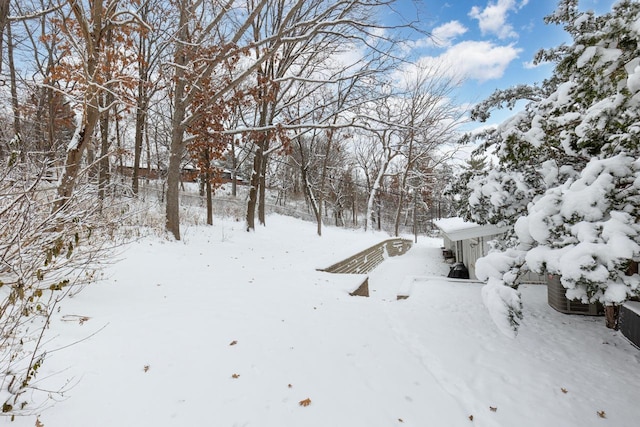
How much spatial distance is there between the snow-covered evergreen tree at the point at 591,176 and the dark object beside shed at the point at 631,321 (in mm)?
1628

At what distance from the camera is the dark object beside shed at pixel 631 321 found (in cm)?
404

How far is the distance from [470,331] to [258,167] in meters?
10.4

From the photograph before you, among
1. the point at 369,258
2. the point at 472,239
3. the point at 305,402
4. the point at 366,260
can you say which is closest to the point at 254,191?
the point at 366,260

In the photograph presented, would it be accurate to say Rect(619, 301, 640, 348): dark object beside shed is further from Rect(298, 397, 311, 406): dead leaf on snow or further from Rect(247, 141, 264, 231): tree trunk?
Rect(247, 141, 264, 231): tree trunk

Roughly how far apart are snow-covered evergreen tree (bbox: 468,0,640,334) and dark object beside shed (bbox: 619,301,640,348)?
1628 mm

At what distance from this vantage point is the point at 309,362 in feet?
10.3

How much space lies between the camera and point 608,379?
3295mm

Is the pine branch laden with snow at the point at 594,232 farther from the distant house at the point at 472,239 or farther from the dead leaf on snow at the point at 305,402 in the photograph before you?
the distant house at the point at 472,239

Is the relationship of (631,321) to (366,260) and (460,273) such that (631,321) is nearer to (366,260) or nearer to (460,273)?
(460,273)

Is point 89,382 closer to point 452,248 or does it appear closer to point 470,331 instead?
point 470,331

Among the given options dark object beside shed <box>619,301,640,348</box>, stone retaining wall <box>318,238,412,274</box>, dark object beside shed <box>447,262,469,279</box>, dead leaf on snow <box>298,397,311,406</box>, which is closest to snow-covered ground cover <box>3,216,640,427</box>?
dead leaf on snow <box>298,397,311,406</box>

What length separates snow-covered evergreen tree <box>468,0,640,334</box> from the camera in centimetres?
236

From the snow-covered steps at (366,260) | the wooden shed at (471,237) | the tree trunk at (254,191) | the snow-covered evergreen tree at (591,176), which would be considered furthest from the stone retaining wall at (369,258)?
the snow-covered evergreen tree at (591,176)

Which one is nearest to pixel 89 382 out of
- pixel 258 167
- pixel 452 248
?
pixel 258 167
